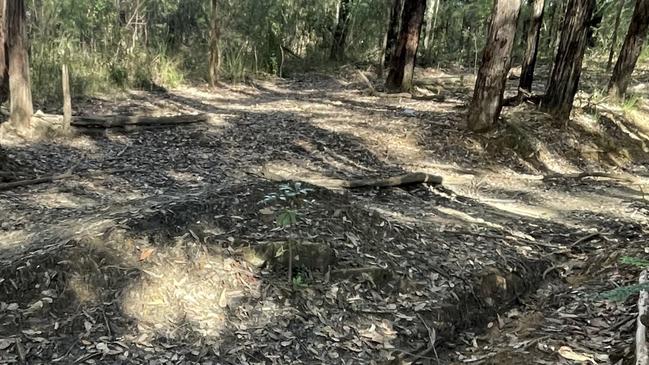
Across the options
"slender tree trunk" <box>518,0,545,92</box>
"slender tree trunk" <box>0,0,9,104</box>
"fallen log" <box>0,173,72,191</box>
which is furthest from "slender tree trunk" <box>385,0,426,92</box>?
"fallen log" <box>0,173,72,191</box>

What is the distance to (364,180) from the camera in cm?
591

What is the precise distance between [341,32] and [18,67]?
10593mm

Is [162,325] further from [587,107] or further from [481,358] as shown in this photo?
[587,107]

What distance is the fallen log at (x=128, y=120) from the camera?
23.9ft

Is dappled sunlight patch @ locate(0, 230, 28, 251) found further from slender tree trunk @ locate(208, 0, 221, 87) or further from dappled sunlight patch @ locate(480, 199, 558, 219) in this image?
slender tree trunk @ locate(208, 0, 221, 87)

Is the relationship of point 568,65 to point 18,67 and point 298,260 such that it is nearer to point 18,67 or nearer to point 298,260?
point 298,260

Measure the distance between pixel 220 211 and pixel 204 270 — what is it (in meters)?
0.63

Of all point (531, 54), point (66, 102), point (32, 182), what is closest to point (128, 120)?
point (66, 102)

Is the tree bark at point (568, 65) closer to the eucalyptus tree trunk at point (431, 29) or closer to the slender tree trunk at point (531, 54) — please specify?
the slender tree trunk at point (531, 54)

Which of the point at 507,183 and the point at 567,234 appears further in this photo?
the point at 507,183

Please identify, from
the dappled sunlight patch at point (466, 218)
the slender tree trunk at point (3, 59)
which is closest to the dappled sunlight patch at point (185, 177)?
the dappled sunlight patch at point (466, 218)

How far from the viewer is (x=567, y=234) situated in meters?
5.07

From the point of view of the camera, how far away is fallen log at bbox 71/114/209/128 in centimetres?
727

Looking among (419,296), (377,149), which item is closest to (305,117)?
(377,149)
